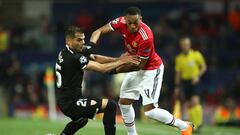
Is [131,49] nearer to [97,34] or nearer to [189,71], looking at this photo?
[97,34]

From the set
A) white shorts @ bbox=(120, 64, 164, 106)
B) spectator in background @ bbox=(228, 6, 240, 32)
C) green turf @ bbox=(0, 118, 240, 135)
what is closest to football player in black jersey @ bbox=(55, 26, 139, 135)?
white shorts @ bbox=(120, 64, 164, 106)

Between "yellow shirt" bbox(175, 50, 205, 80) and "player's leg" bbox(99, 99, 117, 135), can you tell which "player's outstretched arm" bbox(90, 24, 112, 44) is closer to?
"player's leg" bbox(99, 99, 117, 135)

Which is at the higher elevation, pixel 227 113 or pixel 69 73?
pixel 69 73

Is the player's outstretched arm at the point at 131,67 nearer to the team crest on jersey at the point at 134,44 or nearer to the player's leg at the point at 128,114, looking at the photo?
the team crest on jersey at the point at 134,44

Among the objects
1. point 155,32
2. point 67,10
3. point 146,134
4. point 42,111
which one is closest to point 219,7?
point 155,32

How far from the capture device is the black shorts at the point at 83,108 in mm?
12133

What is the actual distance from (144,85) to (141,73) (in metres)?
0.22

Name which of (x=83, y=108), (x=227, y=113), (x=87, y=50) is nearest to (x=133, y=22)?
(x=87, y=50)

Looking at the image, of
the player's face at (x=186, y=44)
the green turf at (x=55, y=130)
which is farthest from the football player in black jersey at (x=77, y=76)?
the player's face at (x=186, y=44)

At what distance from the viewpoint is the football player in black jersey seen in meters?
12.0

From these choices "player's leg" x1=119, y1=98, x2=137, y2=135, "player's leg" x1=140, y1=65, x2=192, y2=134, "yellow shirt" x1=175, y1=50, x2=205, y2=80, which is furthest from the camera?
"yellow shirt" x1=175, y1=50, x2=205, y2=80

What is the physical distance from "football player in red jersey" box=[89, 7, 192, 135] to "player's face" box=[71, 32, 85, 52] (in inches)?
27.0

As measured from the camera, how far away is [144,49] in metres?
12.7

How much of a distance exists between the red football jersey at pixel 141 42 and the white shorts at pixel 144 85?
0.13 meters
